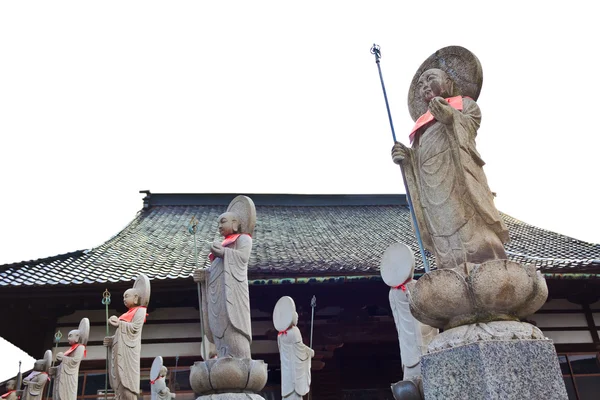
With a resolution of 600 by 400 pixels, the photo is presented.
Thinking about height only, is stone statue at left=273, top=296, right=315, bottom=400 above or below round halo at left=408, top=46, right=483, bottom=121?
below

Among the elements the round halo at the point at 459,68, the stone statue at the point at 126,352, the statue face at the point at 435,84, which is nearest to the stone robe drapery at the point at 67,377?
the stone statue at the point at 126,352

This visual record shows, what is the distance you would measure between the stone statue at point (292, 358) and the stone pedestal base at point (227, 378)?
8.62 feet

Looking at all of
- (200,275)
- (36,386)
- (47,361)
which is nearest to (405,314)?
(200,275)

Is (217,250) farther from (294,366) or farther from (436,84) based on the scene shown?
(294,366)

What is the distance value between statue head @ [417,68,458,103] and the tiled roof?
504 centimetres

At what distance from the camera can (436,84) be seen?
3369mm

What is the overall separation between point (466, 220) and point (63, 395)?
636cm

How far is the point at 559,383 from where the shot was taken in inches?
93.6

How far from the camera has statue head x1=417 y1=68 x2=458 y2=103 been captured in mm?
3371

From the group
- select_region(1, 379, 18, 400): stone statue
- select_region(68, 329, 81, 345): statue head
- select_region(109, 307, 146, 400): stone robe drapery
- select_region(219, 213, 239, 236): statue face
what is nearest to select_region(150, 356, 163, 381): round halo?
select_region(68, 329, 81, 345): statue head

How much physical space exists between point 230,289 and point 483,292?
2763 millimetres

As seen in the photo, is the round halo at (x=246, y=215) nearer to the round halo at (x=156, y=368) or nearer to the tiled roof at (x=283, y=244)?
the tiled roof at (x=283, y=244)

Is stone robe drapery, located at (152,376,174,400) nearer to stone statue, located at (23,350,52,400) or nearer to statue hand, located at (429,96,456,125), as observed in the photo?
stone statue, located at (23,350,52,400)

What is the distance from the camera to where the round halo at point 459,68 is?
336cm
